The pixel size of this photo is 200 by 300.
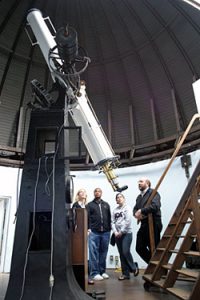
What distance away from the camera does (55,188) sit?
2000 mm

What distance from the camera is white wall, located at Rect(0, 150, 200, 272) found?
5.11m

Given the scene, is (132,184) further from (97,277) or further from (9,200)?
(9,200)

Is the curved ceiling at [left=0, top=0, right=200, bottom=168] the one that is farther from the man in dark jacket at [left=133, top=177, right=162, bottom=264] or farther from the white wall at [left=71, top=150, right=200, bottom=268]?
the man in dark jacket at [left=133, top=177, right=162, bottom=264]

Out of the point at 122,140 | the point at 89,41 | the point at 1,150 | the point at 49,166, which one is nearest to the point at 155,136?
the point at 122,140

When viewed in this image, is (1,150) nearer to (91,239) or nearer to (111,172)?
(91,239)

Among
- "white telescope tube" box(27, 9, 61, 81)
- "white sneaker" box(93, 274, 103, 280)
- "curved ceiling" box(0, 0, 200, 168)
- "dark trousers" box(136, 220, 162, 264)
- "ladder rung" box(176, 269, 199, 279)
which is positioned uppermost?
"curved ceiling" box(0, 0, 200, 168)

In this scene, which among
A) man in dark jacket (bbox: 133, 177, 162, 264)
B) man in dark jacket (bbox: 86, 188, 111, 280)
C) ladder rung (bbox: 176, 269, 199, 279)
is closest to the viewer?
ladder rung (bbox: 176, 269, 199, 279)

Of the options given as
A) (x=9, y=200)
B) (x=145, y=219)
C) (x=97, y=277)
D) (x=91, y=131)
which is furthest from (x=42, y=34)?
(x=9, y=200)

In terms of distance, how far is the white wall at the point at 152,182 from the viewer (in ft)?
16.7

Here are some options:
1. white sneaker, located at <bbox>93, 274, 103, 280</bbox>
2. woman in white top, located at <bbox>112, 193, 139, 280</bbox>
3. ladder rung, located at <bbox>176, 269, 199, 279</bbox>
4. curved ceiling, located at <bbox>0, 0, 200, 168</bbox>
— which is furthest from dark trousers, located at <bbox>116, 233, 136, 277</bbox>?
curved ceiling, located at <bbox>0, 0, 200, 168</bbox>

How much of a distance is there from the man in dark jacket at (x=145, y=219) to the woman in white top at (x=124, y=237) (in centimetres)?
17

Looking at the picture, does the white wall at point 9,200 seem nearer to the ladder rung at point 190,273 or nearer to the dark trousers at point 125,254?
the dark trousers at point 125,254

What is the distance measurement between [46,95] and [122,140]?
12.7ft

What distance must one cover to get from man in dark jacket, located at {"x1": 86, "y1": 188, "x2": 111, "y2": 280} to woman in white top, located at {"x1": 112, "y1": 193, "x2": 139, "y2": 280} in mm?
177
